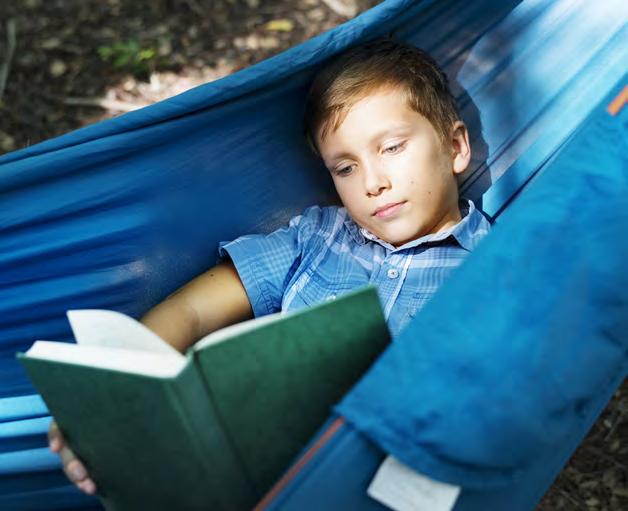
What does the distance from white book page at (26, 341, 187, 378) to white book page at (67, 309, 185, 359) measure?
4 centimetres

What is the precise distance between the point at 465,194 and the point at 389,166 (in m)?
0.30

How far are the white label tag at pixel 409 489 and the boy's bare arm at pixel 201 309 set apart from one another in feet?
2.03

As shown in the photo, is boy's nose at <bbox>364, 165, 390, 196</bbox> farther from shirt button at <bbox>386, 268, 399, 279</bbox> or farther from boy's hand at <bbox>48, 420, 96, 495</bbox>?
boy's hand at <bbox>48, 420, 96, 495</bbox>

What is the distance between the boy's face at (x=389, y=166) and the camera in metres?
1.49

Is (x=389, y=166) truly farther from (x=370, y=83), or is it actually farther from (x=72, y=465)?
(x=72, y=465)

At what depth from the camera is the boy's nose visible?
147 centimetres

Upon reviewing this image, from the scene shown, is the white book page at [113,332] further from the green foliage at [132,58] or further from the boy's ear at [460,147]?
the green foliage at [132,58]

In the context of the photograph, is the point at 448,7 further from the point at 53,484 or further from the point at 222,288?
the point at 53,484

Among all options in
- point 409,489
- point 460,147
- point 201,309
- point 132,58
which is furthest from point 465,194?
point 132,58

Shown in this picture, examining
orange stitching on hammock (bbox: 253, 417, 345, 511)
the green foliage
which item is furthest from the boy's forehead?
Result: the green foliage

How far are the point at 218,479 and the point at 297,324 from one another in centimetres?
25

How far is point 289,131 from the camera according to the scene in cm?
165

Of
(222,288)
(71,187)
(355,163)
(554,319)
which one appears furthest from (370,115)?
(554,319)

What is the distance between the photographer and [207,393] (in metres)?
0.96
